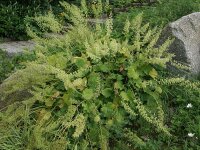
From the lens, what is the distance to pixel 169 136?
465 cm

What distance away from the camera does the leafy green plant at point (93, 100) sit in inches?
179

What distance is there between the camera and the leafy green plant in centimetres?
456

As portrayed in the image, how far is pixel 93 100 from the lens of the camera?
4.77m

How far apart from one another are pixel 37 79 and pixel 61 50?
0.91 m

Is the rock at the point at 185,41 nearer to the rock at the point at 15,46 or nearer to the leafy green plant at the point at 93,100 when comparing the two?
the leafy green plant at the point at 93,100

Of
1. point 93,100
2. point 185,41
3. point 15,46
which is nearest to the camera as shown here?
point 93,100

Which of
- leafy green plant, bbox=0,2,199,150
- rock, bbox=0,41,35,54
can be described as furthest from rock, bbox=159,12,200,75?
rock, bbox=0,41,35,54

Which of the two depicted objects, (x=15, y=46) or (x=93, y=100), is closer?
(x=93, y=100)

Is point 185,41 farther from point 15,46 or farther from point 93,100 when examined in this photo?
point 15,46

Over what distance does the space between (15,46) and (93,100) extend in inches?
145

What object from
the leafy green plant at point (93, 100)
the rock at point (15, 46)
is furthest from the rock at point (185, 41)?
the rock at point (15, 46)

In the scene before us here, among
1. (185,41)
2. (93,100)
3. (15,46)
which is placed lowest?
(15,46)

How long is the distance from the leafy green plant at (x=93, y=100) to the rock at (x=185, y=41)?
24 cm

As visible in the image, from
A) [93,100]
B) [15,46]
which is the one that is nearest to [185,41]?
[93,100]
